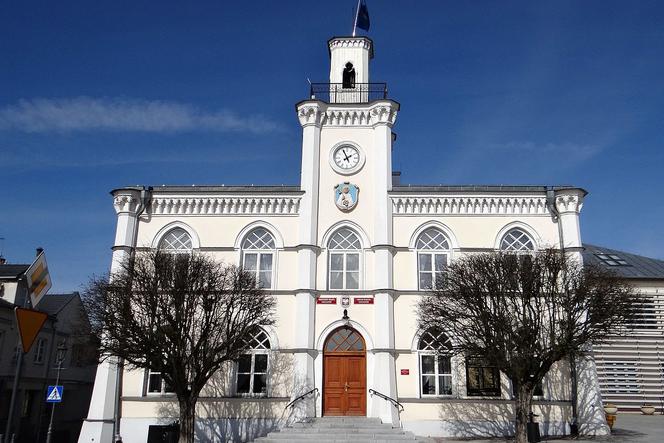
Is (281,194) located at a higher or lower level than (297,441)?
higher

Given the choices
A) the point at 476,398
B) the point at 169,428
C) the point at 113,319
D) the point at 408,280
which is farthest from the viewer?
the point at 408,280

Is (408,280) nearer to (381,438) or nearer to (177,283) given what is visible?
(381,438)

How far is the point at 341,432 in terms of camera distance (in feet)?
65.6

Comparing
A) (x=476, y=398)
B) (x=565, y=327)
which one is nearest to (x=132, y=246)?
(x=476, y=398)

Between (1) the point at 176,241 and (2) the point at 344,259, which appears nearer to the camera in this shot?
(2) the point at 344,259

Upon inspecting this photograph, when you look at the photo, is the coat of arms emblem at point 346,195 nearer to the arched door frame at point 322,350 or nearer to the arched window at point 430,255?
the arched window at point 430,255

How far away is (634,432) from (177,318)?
59.3ft

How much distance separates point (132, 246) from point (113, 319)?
6220 mm

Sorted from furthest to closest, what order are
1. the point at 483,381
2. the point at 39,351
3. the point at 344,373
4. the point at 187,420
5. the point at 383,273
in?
the point at 39,351
the point at 383,273
the point at 344,373
the point at 483,381
the point at 187,420

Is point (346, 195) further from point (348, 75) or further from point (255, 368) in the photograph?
point (255, 368)

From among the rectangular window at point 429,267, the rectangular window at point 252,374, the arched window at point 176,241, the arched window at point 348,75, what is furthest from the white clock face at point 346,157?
the rectangular window at point 252,374

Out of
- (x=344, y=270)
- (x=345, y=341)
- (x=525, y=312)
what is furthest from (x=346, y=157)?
(x=525, y=312)

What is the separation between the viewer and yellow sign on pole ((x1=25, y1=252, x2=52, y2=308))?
12.6m

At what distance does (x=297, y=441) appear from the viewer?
62.8 feet
